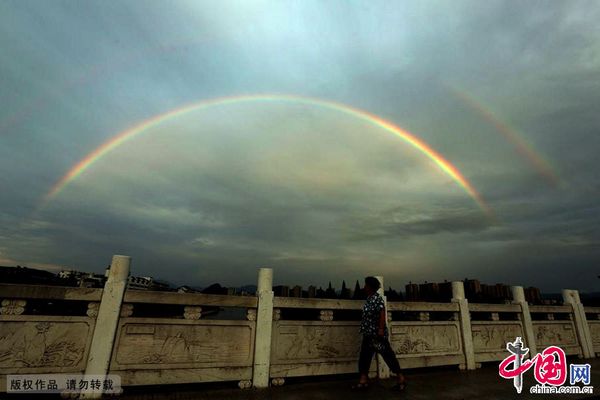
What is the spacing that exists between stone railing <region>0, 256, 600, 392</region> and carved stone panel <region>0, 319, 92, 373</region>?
14 mm

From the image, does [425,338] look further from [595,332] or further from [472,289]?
[595,332]

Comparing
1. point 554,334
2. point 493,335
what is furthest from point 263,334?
point 554,334

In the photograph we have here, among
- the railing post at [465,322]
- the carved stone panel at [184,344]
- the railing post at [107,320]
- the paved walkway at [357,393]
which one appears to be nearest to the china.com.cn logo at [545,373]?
the paved walkway at [357,393]

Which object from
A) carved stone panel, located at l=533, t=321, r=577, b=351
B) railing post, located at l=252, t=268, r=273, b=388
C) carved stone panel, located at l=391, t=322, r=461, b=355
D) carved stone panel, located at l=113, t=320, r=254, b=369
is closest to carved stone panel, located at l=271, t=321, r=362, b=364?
railing post, located at l=252, t=268, r=273, b=388

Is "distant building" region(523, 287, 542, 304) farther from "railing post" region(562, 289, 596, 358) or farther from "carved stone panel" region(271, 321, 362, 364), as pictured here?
"carved stone panel" region(271, 321, 362, 364)

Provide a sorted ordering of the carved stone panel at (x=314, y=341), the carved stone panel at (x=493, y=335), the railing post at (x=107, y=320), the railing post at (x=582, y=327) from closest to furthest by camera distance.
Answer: the railing post at (x=107, y=320) < the carved stone panel at (x=314, y=341) < the carved stone panel at (x=493, y=335) < the railing post at (x=582, y=327)

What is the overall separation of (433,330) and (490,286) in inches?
205

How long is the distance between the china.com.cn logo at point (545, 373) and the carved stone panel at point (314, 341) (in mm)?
3404

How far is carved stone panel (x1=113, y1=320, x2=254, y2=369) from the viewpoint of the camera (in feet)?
18.4

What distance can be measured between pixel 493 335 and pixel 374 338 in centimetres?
540

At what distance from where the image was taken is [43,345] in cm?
519

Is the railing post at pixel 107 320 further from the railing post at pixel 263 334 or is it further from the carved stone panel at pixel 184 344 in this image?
the railing post at pixel 263 334

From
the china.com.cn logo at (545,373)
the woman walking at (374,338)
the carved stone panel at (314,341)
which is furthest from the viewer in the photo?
the carved stone panel at (314,341)

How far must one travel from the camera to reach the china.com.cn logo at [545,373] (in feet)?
21.0
